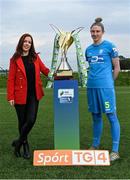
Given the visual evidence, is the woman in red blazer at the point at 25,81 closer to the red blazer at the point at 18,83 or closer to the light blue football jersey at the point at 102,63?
the red blazer at the point at 18,83

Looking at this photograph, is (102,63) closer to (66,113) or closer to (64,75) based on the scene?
(64,75)

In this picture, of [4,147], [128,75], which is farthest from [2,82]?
[4,147]

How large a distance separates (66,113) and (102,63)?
0.91m

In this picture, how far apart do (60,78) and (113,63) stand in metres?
0.82

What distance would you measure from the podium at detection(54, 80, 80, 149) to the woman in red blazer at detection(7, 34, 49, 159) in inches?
15.3

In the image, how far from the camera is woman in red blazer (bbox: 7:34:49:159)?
6891 millimetres

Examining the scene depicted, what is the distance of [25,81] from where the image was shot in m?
6.89

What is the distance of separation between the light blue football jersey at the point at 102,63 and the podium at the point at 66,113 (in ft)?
1.09

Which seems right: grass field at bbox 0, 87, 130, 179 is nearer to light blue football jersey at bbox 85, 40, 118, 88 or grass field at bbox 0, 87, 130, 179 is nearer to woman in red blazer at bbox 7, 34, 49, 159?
woman in red blazer at bbox 7, 34, 49, 159

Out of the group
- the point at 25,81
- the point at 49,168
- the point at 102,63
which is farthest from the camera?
the point at 25,81

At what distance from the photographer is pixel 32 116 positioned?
695cm

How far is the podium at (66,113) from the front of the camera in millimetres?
6727

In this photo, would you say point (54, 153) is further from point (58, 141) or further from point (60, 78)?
point (60, 78)

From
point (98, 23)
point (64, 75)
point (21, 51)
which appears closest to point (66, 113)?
point (64, 75)
